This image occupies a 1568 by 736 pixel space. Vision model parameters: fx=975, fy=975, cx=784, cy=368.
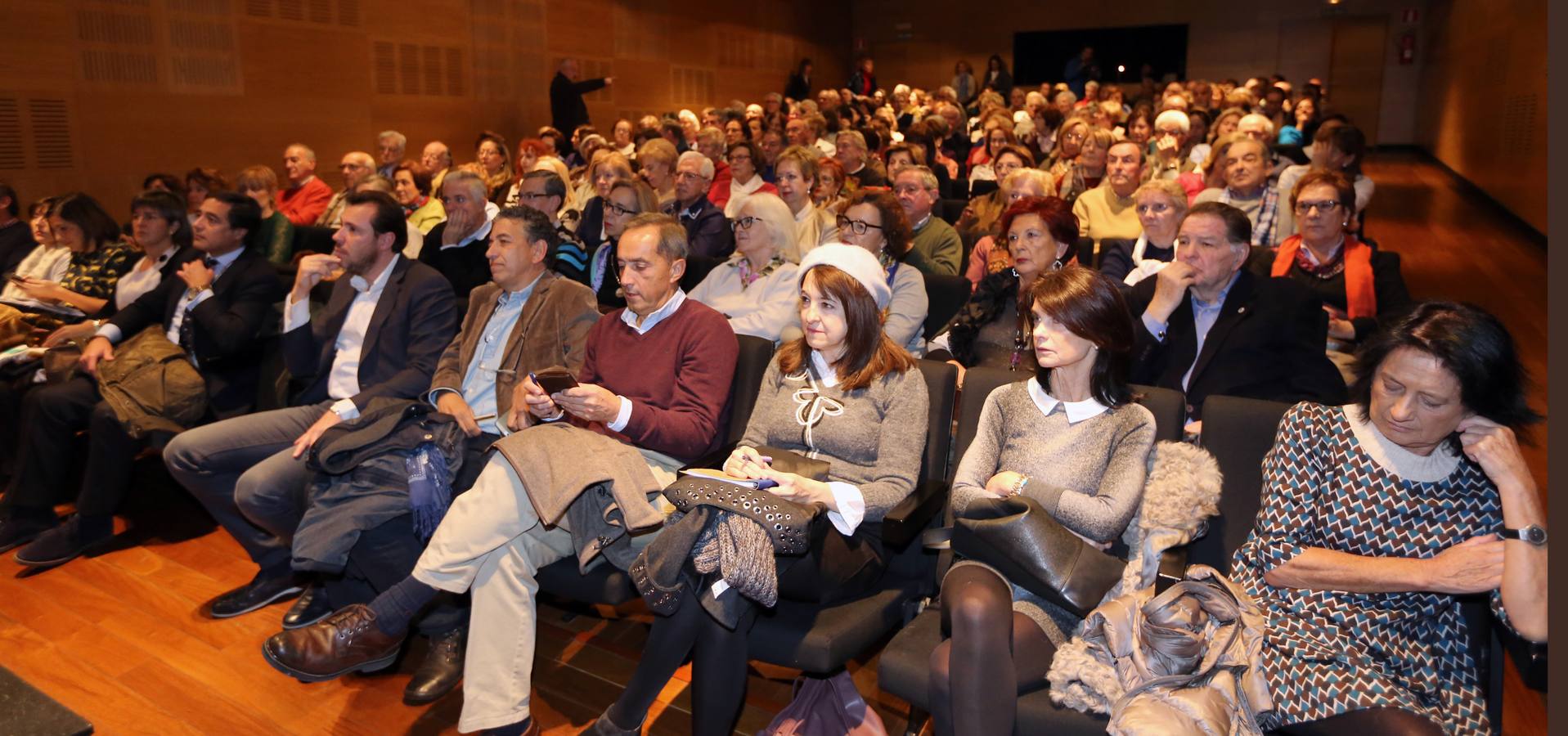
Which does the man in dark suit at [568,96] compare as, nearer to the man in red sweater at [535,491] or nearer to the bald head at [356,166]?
the bald head at [356,166]

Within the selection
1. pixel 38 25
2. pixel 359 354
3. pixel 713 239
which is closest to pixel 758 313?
pixel 359 354

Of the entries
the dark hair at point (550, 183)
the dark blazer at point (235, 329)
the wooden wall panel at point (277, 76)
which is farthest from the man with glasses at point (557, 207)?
the wooden wall panel at point (277, 76)

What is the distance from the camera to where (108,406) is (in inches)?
145

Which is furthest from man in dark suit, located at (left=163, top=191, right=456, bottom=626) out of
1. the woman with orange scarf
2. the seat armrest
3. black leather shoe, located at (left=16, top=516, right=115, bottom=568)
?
the woman with orange scarf

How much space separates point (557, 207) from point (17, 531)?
8.54ft

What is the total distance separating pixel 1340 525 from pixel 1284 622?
0.73 ft

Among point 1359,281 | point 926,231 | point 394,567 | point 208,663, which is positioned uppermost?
point 926,231

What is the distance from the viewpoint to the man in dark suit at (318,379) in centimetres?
311

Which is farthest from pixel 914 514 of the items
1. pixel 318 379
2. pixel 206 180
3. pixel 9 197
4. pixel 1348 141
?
pixel 206 180

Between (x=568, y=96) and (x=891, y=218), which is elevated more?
(x=568, y=96)

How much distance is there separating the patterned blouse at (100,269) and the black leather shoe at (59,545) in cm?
126

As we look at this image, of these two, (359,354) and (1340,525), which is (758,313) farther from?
(1340,525)

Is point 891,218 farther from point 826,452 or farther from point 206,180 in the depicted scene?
point 206,180

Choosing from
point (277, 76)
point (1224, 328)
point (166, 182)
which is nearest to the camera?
point (1224, 328)
